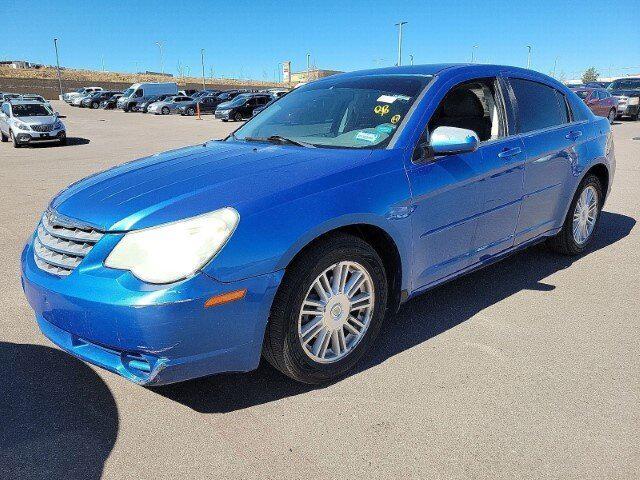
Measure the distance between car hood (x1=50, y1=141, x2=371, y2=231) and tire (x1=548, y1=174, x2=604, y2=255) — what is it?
8.45 ft

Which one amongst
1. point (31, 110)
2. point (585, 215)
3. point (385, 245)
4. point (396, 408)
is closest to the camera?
point (396, 408)

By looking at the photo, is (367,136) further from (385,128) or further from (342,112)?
(342,112)

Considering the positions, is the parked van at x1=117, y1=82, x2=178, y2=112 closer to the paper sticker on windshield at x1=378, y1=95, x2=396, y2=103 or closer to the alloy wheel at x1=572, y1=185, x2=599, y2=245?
the alloy wheel at x1=572, y1=185, x2=599, y2=245

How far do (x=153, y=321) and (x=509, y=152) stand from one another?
2.70 meters

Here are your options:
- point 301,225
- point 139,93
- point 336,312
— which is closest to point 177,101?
point 139,93

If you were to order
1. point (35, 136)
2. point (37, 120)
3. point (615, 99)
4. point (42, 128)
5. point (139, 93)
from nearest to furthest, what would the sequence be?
point (35, 136) < point (42, 128) < point (37, 120) < point (615, 99) < point (139, 93)

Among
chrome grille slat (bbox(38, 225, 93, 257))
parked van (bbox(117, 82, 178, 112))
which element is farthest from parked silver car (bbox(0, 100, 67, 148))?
parked van (bbox(117, 82, 178, 112))

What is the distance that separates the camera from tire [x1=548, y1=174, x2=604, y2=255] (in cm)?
470

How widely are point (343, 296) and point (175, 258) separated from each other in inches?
38.4

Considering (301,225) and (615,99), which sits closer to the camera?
(301,225)

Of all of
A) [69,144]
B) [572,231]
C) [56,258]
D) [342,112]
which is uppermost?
[342,112]

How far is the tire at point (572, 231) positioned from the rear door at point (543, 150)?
261 mm

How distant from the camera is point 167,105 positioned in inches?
1471

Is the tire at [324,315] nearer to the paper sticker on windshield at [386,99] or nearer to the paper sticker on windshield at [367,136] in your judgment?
the paper sticker on windshield at [367,136]
